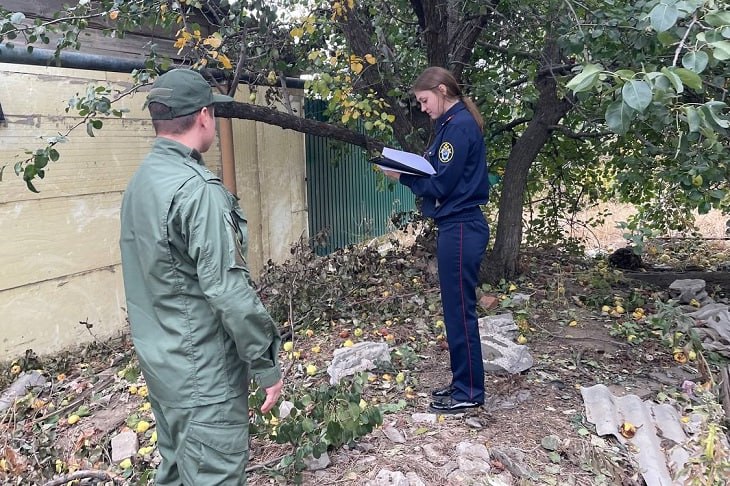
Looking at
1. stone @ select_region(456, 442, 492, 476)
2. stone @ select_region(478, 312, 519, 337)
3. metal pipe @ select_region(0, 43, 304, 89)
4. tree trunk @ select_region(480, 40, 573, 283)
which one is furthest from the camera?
tree trunk @ select_region(480, 40, 573, 283)

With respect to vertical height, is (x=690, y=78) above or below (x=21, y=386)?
above

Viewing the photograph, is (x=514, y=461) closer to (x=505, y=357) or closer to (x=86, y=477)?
(x=505, y=357)

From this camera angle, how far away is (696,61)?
2299 mm

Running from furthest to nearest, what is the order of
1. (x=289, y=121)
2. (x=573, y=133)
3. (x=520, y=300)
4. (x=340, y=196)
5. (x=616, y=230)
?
(x=616, y=230) → (x=340, y=196) → (x=573, y=133) → (x=520, y=300) → (x=289, y=121)

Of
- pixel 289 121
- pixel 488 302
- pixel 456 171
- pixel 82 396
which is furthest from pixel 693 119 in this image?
pixel 82 396

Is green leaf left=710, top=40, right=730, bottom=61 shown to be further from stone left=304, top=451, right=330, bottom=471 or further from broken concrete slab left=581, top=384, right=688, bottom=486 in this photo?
stone left=304, top=451, right=330, bottom=471

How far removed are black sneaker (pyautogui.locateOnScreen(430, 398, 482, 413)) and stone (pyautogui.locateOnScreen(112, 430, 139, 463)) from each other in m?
1.74

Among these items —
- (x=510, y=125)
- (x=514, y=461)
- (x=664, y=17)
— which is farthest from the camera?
(x=510, y=125)

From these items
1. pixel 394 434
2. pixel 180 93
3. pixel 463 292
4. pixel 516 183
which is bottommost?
pixel 394 434

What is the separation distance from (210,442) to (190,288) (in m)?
0.55

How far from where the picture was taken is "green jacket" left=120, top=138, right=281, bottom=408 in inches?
80.8

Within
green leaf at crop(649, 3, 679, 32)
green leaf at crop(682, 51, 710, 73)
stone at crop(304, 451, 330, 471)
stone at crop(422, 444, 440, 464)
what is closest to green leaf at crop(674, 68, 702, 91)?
green leaf at crop(682, 51, 710, 73)

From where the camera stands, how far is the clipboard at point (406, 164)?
11.3 ft

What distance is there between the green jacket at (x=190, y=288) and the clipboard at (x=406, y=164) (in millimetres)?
1380
